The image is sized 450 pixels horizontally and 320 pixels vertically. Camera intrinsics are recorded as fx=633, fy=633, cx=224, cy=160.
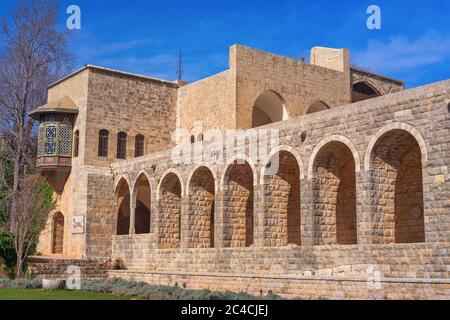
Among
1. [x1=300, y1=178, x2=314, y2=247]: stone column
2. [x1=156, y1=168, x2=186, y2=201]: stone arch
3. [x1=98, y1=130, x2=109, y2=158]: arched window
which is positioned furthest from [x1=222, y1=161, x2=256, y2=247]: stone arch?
[x1=98, y1=130, x2=109, y2=158]: arched window

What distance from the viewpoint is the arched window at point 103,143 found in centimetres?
2717

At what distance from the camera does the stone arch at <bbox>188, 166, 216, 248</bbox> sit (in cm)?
2264

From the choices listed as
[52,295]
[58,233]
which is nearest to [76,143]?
[58,233]

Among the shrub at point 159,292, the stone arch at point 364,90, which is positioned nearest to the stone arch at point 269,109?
the stone arch at point 364,90

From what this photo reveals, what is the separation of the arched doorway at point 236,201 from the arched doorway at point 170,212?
11.3ft

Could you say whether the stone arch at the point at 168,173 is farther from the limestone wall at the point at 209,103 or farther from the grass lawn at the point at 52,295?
the grass lawn at the point at 52,295

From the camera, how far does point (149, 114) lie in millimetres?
28781

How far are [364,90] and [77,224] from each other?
48.3 feet

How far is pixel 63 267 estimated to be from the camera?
23.6 meters

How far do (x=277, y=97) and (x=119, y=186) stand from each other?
771 centimetres

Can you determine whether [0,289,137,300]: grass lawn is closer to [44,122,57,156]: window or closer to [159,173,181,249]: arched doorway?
[159,173,181,249]: arched doorway

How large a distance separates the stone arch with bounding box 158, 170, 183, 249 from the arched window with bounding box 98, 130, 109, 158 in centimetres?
429
